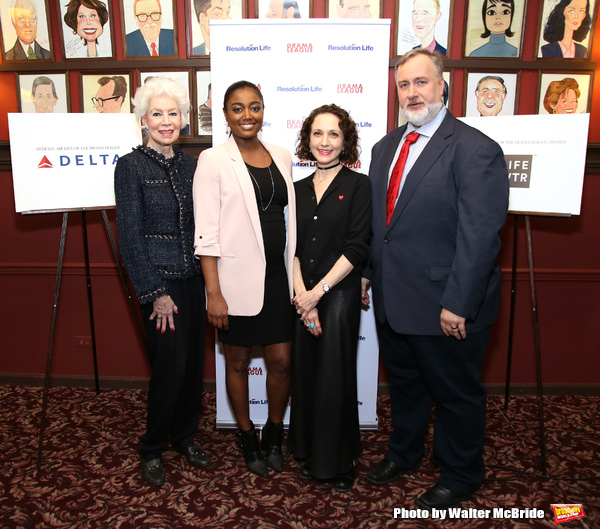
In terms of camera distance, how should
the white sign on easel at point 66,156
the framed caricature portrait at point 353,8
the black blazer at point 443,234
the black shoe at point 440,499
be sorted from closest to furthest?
1. the black blazer at point 443,234
2. the black shoe at point 440,499
3. the white sign on easel at point 66,156
4. the framed caricature portrait at point 353,8

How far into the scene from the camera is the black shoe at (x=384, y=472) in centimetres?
224

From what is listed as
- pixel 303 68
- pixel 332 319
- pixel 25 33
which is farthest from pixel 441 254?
pixel 25 33

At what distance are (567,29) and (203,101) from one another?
250 centimetres

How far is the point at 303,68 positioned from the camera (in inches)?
101

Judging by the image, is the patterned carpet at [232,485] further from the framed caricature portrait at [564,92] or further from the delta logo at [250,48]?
the delta logo at [250,48]

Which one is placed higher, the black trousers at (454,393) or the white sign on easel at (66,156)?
the white sign on easel at (66,156)

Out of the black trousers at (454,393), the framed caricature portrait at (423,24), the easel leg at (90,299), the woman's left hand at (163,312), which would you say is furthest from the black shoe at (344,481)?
the framed caricature portrait at (423,24)

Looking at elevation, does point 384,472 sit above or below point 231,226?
below

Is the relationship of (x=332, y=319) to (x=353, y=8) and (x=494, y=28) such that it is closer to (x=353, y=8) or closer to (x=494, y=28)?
(x=353, y=8)

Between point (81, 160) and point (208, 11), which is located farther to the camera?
point (208, 11)

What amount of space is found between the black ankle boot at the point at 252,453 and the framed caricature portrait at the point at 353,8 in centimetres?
264

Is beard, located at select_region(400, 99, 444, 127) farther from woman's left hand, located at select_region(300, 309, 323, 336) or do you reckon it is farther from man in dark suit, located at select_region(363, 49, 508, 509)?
woman's left hand, located at select_region(300, 309, 323, 336)

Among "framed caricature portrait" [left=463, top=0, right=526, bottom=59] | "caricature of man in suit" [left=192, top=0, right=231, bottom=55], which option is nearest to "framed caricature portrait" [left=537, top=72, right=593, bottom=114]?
"framed caricature portrait" [left=463, top=0, right=526, bottom=59]

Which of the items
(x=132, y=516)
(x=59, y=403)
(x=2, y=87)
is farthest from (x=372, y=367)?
(x=2, y=87)
